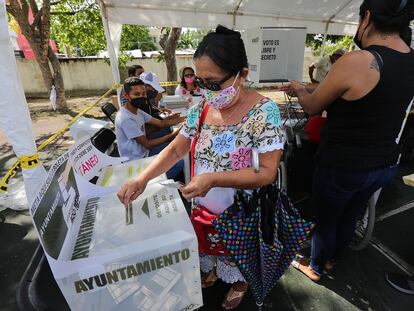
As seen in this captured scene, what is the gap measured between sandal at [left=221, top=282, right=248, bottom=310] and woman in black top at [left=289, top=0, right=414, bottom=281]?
0.75m

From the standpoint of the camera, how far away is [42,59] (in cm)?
815

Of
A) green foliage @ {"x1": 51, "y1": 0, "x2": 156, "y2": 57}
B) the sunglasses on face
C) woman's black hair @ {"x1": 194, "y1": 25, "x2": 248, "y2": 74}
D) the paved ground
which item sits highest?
green foliage @ {"x1": 51, "y1": 0, "x2": 156, "y2": 57}

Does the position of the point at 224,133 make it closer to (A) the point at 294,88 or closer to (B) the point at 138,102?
(A) the point at 294,88

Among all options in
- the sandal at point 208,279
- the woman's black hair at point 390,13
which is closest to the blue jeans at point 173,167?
the sandal at point 208,279

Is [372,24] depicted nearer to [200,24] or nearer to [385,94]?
[385,94]

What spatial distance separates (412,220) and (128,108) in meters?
3.44

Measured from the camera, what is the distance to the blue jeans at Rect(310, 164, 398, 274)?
1542 millimetres

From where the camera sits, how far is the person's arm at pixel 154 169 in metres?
1.23

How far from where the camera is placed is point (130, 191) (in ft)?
4.05

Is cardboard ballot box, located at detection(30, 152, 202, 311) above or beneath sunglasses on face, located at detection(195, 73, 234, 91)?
beneath

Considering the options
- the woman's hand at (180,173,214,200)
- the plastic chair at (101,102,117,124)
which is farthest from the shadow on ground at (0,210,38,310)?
the woman's hand at (180,173,214,200)

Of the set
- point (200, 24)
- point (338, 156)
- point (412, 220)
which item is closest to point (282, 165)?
point (338, 156)

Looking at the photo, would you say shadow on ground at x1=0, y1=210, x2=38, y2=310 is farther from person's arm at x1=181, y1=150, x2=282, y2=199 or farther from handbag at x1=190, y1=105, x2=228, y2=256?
person's arm at x1=181, y1=150, x2=282, y2=199

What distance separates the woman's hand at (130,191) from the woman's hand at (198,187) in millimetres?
318
